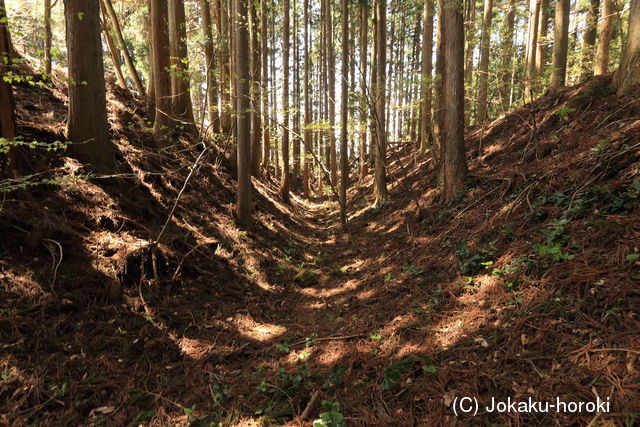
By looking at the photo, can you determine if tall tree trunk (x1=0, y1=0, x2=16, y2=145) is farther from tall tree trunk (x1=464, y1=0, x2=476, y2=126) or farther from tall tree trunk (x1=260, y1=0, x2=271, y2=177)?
tall tree trunk (x1=464, y1=0, x2=476, y2=126)

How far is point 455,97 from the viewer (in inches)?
249

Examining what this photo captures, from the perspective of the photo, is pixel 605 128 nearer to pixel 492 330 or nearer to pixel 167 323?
pixel 492 330

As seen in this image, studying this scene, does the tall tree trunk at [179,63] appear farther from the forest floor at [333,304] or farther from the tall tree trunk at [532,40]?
the tall tree trunk at [532,40]

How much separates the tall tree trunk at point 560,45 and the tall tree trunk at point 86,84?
10545mm

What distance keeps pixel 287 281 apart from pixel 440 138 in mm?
6027

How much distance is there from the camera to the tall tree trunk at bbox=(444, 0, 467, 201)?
613 cm

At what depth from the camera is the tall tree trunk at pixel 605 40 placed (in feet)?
24.9

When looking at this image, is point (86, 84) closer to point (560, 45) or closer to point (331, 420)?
point (331, 420)

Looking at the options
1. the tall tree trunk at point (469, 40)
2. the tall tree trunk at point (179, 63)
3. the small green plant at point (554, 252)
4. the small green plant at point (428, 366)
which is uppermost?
the tall tree trunk at point (469, 40)

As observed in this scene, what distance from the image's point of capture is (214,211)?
7375 mm

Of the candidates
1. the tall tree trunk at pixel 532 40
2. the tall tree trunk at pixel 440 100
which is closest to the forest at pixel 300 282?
the tall tree trunk at pixel 440 100

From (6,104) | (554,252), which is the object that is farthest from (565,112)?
(6,104)

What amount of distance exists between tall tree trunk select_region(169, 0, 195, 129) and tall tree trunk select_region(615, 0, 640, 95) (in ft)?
28.8

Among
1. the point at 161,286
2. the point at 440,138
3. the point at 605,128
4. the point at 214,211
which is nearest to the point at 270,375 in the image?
the point at 161,286
